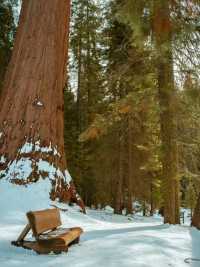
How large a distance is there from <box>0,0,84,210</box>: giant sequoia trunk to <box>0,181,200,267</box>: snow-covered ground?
50cm

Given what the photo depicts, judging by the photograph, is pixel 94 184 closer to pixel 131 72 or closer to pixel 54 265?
→ pixel 131 72

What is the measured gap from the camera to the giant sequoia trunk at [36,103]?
9.55 m

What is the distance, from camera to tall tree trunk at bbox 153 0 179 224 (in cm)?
1126

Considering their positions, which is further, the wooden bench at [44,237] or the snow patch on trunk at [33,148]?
the snow patch on trunk at [33,148]

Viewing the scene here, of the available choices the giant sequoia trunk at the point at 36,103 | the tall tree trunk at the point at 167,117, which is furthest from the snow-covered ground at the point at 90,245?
the tall tree trunk at the point at 167,117

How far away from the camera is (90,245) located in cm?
624

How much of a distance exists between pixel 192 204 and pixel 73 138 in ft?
42.3

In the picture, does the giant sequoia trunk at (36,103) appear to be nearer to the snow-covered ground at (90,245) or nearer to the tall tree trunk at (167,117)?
the snow-covered ground at (90,245)

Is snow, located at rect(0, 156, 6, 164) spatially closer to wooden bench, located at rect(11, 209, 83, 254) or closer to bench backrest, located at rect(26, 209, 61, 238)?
bench backrest, located at rect(26, 209, 61, 238)

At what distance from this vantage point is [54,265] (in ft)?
16.2

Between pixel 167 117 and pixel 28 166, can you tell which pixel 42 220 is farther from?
pixel 167 117

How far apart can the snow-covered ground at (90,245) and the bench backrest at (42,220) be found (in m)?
0.32

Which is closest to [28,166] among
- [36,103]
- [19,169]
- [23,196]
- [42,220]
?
[19,169]

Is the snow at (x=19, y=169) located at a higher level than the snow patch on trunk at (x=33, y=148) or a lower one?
lower
